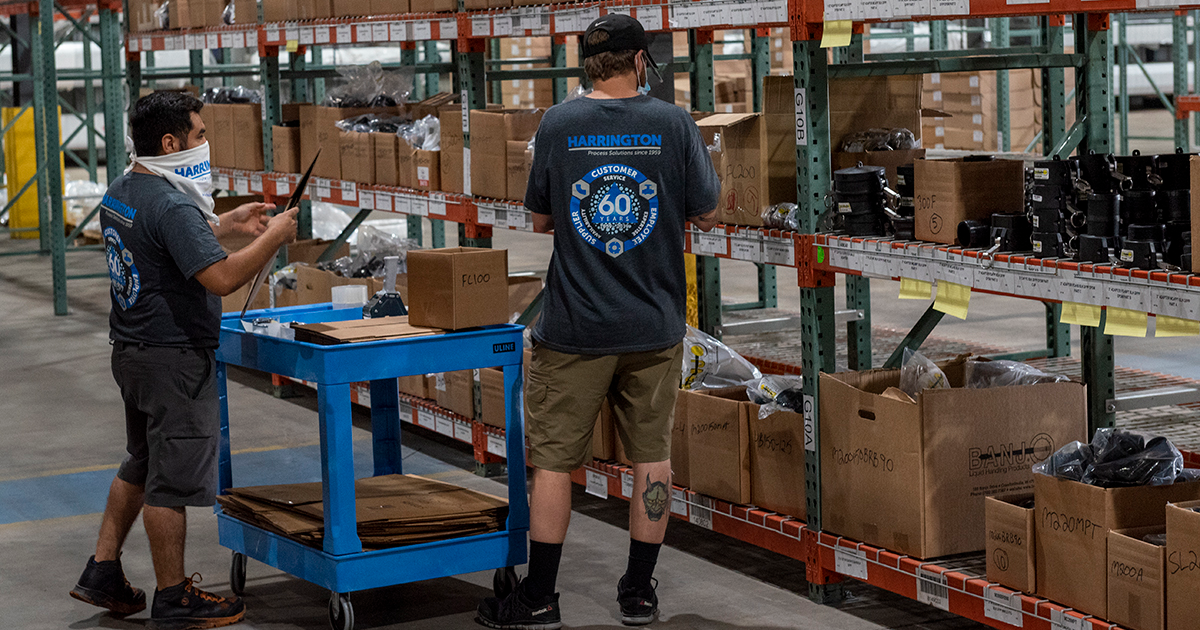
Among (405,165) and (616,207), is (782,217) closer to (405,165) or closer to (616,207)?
(616,207)

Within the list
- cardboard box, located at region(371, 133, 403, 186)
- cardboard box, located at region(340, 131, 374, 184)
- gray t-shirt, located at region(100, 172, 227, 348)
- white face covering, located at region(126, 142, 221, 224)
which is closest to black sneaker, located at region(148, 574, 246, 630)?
gray t-shirt, located at region(100, 172, 227, 348)

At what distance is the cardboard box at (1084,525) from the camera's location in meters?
3.51

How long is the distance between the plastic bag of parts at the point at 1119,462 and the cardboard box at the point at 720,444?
1.20 m

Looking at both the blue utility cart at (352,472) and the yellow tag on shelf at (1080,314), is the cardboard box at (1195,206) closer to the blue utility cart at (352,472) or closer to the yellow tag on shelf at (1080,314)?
the yellow tag on shelf at (1080,314)

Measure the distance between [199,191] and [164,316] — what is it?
422mm

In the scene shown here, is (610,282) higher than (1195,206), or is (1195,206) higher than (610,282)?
(1195,206)

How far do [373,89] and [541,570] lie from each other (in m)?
4.14

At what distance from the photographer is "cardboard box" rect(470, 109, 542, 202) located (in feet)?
20.3

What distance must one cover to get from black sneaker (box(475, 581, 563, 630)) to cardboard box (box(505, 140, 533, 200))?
7.25 feet

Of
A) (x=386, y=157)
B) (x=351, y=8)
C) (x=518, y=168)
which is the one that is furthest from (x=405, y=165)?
(x=518, y=168)

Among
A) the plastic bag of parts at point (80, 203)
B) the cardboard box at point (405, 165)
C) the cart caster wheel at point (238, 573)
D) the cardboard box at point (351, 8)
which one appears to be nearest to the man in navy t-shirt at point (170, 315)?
the cart caster wheel at point (238, 573)

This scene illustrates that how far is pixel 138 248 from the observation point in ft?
14.2

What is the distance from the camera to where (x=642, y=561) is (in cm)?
441

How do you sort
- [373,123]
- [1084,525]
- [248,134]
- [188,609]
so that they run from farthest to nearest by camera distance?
[248,134]
[373,123]
[188,609]
[1084,525]
